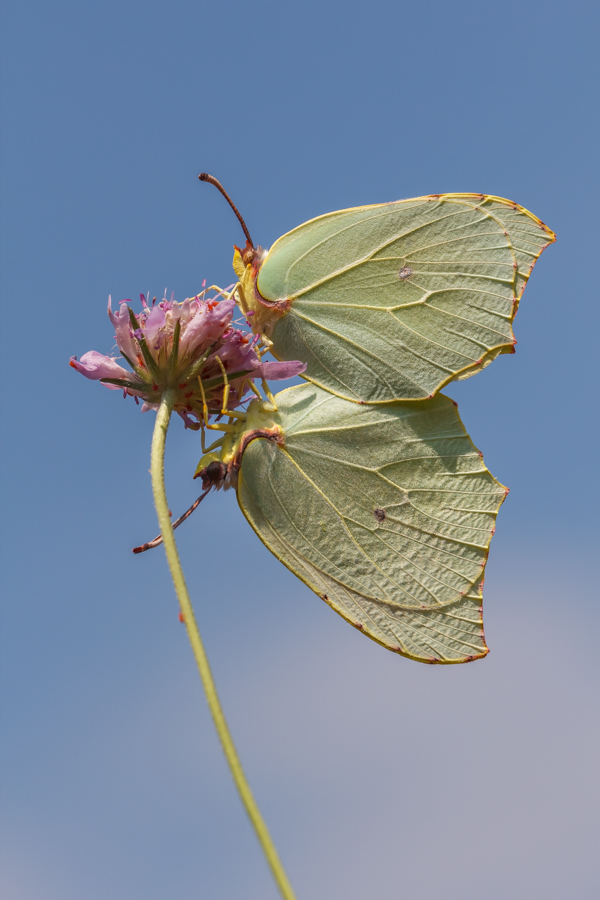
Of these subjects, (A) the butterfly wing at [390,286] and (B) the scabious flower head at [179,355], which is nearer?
(B) the scabious flower head at [179,355]

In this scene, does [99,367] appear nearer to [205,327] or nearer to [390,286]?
[205,327]

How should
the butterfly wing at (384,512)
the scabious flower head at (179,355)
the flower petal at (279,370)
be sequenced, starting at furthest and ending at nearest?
the butterfly wing at (384,512) < the flower petal at (279,370) < the scabious flower head at (179,355)

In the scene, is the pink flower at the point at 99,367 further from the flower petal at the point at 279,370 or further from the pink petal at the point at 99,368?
the flower petal at the point at 279,370

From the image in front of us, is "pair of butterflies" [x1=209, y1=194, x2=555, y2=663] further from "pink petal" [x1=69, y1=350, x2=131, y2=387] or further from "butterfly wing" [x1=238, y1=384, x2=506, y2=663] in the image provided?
"pink petal" [x1=69, y1=350, x2=131, y2=387]

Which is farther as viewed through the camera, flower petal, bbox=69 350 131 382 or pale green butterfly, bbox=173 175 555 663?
pale green butterfly, bbox=173 175 555 663

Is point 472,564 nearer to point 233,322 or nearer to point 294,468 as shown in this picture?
point 294,468

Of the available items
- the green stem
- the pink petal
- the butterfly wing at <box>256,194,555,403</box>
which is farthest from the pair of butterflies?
the green stem

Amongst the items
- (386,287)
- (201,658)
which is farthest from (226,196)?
(201,658)

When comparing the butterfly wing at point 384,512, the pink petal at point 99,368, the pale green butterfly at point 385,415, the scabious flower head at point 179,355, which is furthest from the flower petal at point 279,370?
the pink petal at point 99,368

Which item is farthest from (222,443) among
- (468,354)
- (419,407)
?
(468,354)
